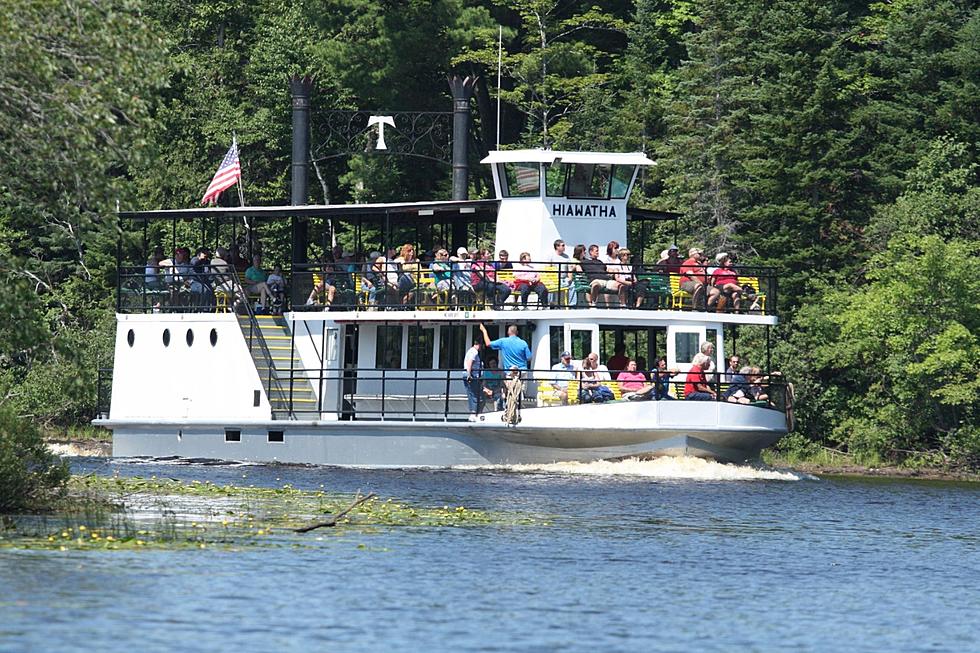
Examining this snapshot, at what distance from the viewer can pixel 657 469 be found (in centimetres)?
3509

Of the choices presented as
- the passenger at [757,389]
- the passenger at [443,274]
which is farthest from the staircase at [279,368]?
the passenger at [757,389]

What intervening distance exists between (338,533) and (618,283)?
1260 centimetres

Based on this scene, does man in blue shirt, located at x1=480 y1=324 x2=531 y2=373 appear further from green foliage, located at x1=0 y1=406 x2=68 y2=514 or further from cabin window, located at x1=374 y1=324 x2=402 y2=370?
green foliage, located at x1=0 y1=406 x2=68 y2=514

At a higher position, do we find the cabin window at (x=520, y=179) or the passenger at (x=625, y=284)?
the cabin window at (x=520, y=179)

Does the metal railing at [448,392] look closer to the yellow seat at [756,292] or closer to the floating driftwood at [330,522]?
the yellow seat at [756,292]

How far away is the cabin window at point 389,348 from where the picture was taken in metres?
38.4

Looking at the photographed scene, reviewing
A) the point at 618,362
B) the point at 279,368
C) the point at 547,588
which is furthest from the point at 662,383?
the point at 547,588

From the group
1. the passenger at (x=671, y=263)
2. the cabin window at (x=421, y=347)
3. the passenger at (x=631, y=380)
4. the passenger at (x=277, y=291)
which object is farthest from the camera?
the passenger at (x=277, y=291)

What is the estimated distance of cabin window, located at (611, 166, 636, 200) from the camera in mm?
39000

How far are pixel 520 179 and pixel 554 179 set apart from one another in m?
0.68

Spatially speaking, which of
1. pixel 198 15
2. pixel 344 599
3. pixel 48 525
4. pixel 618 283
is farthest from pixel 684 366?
pixel 198 15

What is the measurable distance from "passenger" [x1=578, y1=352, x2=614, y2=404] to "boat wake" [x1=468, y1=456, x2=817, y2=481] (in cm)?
128

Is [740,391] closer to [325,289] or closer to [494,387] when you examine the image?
[494,387]

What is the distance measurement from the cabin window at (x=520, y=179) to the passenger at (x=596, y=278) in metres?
2.66
